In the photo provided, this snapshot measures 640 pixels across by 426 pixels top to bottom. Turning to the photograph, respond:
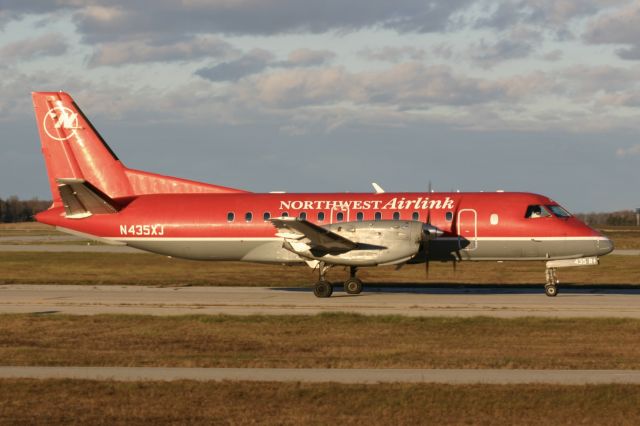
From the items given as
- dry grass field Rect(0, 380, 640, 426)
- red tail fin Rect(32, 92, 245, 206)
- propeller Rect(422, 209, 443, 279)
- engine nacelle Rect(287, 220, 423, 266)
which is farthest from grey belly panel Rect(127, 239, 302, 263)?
dry grass field Rect(0, 380, 640, 426)

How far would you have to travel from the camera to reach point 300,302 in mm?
28609

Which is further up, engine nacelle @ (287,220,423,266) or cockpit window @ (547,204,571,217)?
cockpit window @ (547,204,571,217)

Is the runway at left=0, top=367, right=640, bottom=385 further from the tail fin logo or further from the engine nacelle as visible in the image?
the tail fin logo

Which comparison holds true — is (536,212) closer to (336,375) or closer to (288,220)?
(288,220)

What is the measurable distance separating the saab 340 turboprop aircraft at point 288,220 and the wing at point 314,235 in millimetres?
37

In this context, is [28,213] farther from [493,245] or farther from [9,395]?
[9,395]

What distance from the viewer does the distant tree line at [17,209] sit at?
153637 millimetres

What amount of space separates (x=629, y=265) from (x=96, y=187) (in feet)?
97.9

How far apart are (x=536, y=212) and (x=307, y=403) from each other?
764 inches

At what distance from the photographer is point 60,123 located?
3319cm

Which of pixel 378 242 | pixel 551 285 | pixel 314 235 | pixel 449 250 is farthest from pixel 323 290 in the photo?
pixel 551 285

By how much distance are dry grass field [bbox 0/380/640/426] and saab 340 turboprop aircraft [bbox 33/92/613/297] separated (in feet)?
48.6

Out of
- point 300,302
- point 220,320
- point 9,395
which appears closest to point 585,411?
point 9,395

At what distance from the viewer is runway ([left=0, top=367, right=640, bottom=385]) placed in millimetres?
14562
